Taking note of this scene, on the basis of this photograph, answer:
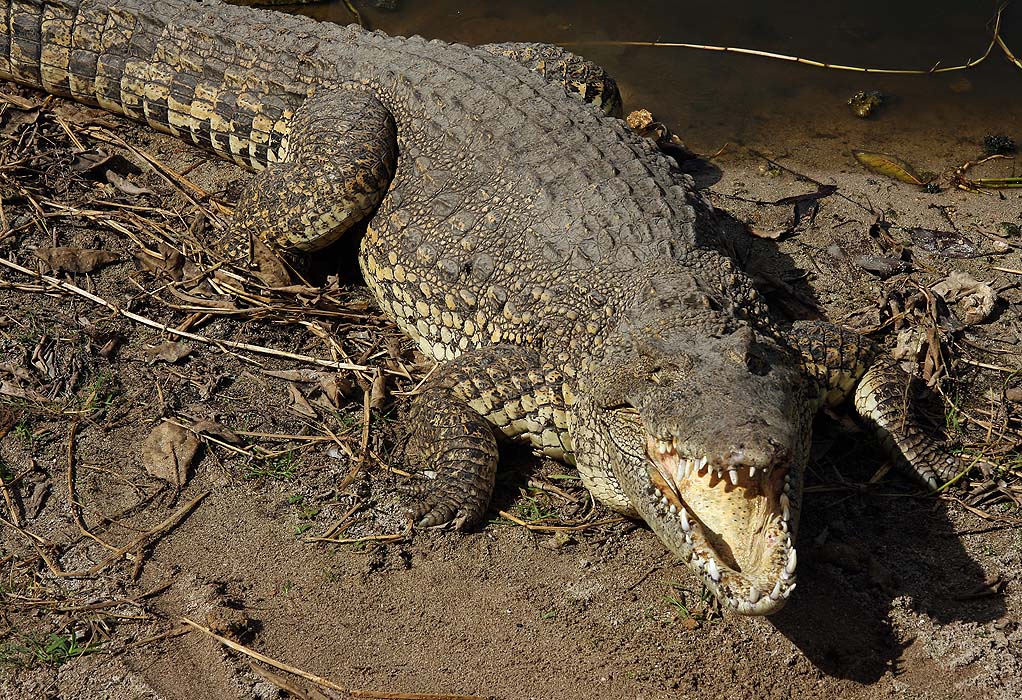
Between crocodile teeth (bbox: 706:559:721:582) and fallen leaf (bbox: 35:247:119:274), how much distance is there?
3356mm

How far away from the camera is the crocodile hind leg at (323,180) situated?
14.8ft

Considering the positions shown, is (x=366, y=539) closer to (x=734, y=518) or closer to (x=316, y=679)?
(x=316, y=679)

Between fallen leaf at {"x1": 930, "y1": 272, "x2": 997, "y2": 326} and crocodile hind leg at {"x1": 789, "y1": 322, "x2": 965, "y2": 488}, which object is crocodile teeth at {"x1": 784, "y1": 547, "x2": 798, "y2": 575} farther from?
fallen leaf at {"x1": 930, "y1": 272, "x2": 997, "y2": 326}

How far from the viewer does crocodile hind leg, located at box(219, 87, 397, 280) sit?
4523mm

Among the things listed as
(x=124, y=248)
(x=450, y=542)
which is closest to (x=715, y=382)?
(x=450, y=542)

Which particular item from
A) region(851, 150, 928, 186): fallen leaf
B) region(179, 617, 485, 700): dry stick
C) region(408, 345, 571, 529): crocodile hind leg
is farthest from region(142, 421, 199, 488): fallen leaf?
region(851, 150, 928, 186): fallen leaf

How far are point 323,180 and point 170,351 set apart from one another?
3.51ft

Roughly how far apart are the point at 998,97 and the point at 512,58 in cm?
380

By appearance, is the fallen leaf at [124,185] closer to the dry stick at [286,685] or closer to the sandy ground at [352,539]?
the sandy ground at [352,539]

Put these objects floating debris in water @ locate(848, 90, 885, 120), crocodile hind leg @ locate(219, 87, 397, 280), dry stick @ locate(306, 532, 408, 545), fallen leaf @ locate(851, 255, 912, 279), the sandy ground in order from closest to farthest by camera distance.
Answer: the sandy ground, dry stick @ locate(306, 532, 408, 545), crocodile hind leg @ locate(219, 87, 397, 280), fallen leaf @ locate(851, 255, 912, 279), floating debris in water @ locate(848, 90, 885, 120)

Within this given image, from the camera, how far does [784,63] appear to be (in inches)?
279

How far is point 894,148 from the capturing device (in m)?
6.30

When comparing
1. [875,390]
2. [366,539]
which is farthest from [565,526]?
[875,390]

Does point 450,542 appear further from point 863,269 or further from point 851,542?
point 863,269
